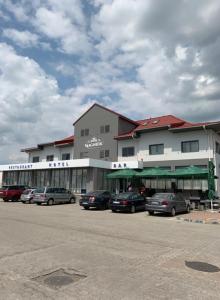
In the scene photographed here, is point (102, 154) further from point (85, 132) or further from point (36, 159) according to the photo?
point (36, 159)

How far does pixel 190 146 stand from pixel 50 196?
15.4 metres

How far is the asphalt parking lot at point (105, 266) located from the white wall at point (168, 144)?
→ 69.4 feet

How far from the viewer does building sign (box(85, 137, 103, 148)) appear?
40.5m

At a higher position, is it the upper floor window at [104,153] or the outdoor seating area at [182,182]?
the upper floor window at [104,153]

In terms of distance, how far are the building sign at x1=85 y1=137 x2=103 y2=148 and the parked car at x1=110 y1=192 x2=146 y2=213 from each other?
17.0 meters

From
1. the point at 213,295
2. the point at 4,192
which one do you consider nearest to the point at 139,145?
the point at 4,192

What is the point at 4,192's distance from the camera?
33750 mm

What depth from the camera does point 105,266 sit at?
7223 mm

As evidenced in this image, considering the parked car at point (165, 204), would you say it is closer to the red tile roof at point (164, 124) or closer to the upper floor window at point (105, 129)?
the red tile roof at point (164, 124)

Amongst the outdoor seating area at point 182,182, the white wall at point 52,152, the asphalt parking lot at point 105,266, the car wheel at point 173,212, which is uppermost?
the white wall at point 52,152

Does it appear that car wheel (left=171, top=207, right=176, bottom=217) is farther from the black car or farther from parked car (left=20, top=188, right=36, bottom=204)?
parked car (left=20, top=188, right=36, bottom=204)

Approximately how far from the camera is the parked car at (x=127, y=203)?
22984 millimetres

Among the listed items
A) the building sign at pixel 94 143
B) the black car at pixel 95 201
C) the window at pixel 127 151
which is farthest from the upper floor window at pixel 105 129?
the black car at pixel 95 201

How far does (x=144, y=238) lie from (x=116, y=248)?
2425 millimetres
